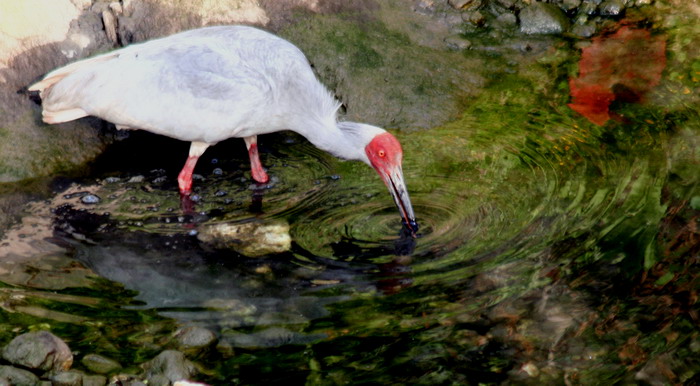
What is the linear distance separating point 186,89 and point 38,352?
2368 mm

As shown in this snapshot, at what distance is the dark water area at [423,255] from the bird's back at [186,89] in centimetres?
53

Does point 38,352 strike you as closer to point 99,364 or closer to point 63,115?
point 99,364

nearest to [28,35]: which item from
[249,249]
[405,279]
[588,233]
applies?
[249,249]

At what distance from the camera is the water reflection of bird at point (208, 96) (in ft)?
20.3

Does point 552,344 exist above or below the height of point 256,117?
below

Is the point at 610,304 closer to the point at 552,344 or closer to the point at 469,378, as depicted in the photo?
the point at 552,344

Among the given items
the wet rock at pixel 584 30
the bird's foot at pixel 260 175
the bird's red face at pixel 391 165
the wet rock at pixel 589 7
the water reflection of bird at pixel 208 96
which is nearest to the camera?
the bird's red face at pixel 391 165

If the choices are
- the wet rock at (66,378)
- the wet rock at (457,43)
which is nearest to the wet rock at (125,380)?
the wet rock at (66,378)

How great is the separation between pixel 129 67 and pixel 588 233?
10.6ft

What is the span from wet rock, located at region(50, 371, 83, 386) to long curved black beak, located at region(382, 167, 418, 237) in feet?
7.41

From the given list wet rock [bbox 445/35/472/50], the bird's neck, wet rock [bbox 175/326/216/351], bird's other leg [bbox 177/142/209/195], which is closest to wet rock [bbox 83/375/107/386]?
wet rock [bbox 175/326/216/351]

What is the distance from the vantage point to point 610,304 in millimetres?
4914

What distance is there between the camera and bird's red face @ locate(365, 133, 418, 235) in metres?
5.95

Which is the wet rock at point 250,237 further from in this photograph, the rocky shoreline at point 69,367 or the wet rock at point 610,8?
the wet rock at point 610,8
